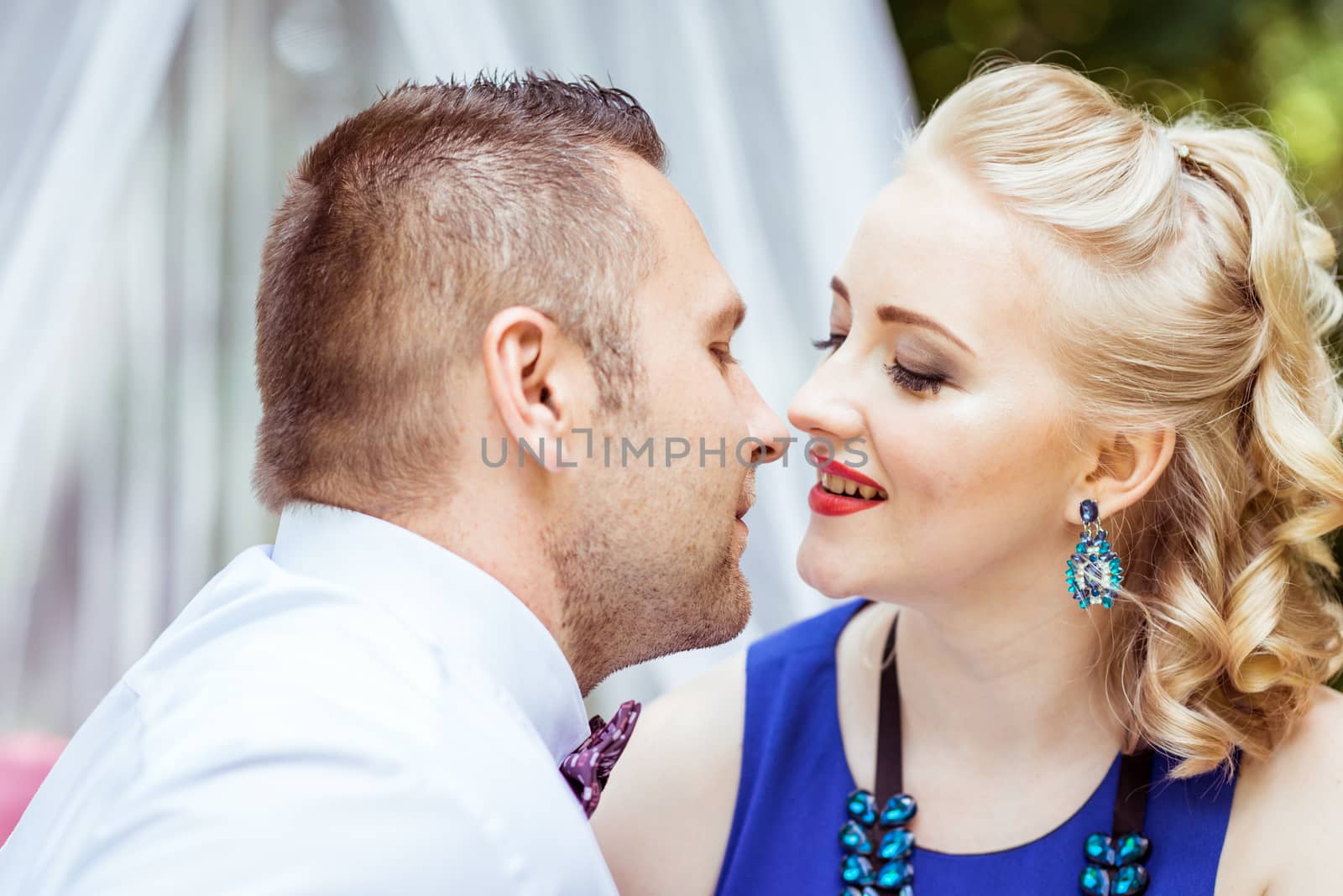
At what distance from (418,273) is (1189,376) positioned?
1.14 metres

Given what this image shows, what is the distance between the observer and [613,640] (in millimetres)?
1578

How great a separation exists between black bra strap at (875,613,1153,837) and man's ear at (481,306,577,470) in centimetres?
81

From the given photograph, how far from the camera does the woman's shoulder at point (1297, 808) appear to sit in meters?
1.55

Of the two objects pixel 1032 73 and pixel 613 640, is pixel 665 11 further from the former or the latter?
pixel 613 640

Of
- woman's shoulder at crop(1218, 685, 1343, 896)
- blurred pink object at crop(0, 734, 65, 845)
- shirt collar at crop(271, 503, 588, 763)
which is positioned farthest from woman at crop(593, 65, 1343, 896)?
blurred pink object at crop(0, 734, 65, 845)

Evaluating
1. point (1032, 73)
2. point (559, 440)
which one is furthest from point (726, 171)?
point (559, 440)

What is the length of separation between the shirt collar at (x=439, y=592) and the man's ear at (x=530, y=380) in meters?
0.17

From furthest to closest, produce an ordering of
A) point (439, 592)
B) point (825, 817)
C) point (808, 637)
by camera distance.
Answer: point (808, 637)
point (825, 817)
point (439, 592)

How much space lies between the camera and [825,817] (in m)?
1.86

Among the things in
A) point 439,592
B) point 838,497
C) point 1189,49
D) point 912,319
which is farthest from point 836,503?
point 1189,49

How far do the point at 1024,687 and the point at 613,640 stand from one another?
27.2 inches

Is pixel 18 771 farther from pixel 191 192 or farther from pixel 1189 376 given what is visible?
pixel 1189 376

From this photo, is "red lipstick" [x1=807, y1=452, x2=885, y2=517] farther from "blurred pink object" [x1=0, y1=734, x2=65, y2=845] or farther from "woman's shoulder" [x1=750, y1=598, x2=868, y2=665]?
"blurred pink object" [x1=0, y1=734, x2=65, y2=845]

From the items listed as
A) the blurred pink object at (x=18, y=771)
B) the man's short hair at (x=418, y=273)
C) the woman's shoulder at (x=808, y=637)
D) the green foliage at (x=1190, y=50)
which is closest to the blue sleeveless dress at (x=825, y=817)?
the woman's shoulder at (x=808, y=637)
